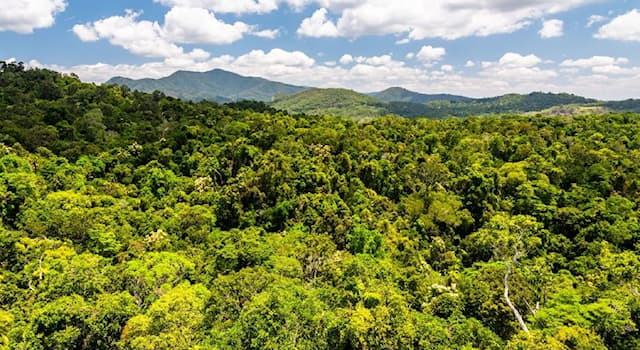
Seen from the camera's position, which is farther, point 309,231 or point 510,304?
point 309,231

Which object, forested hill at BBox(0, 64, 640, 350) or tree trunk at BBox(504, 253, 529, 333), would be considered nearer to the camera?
forested hill at BBox(0, 64, 640, 350)

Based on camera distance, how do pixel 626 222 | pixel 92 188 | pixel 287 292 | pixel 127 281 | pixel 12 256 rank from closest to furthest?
pixel 287 292 < pixel 127 281 < pixel 12 256 < pixel 626 222 < pixel 92 188

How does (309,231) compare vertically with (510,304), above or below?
below

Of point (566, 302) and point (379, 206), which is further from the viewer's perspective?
point (379, 206)

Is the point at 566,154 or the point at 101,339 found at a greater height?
the point at 566,154

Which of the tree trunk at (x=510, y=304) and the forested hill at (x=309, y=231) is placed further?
the tree trunk at (x=510, y=304)

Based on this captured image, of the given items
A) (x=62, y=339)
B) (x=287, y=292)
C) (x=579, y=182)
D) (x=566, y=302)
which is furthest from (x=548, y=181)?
(x=62, y=339)

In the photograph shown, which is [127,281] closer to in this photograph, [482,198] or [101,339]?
[101,339]

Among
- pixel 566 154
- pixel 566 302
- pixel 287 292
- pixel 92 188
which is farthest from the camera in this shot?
pixel 566 154
